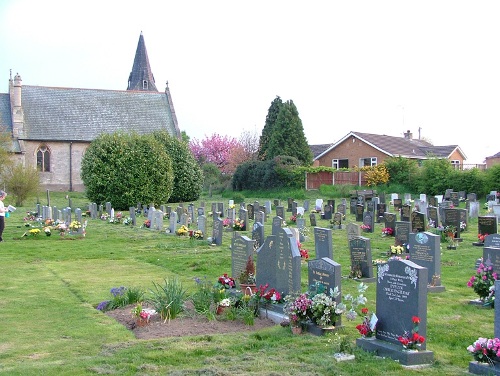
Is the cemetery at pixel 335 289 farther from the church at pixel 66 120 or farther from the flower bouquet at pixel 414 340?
the church at pixel 66 120

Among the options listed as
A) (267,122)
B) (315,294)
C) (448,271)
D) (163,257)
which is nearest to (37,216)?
(163,257)

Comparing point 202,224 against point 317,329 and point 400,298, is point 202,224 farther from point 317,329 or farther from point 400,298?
point 400,298

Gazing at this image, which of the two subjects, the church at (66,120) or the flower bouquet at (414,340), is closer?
the flower bouquet at (414,340)

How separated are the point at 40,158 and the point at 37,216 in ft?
93.0

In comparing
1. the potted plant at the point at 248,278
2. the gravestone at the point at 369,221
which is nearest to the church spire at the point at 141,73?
the gravestone at the point at 369,221

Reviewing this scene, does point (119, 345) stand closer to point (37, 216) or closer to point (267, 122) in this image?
point (37, 216)

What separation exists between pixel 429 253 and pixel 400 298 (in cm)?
500

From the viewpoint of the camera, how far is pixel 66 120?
194ft

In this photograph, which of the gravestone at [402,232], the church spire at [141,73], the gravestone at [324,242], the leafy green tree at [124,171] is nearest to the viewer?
the gravestone at [324,242]

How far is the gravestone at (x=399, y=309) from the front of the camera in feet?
24.8

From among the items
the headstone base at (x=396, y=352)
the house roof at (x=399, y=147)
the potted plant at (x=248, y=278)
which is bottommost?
the headstone base at (x=396, y=352)

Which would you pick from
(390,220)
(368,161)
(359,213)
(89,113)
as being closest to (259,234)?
(390,220)

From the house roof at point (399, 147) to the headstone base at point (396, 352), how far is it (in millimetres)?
47283

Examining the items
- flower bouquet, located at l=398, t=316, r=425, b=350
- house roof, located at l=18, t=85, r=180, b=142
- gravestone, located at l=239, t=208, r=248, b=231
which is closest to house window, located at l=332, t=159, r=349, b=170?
house roof, located at l=18, t=85, r=180, b=142
